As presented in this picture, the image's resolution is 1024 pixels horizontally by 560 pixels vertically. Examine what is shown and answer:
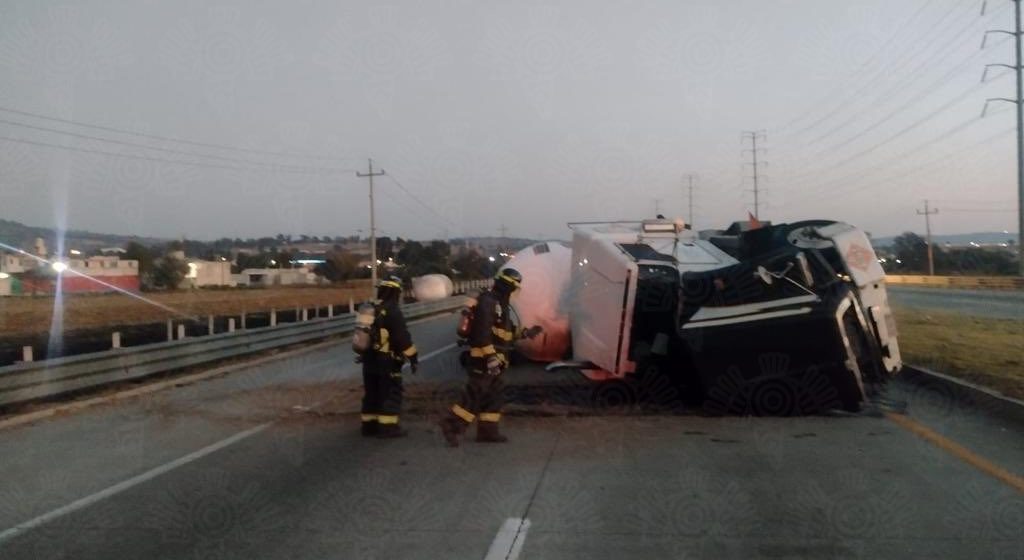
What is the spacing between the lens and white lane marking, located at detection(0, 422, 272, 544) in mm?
7254

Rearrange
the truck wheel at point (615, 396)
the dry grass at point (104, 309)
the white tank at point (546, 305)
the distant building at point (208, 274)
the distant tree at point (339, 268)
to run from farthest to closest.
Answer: the distant tree at point (339, 268), the distant building at point (208, 274), the dry grass at point (104, 309), the white tank at point (546, 305), the truck wheel at point (615, 396)

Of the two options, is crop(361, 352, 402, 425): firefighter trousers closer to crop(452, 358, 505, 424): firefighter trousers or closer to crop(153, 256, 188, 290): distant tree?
crop(452, 358, 505, 424): firefighter trousers

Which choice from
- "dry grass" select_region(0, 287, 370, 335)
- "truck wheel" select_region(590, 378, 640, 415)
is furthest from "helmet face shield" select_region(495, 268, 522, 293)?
"dry grass" select_region(0, 287, 370, 335)

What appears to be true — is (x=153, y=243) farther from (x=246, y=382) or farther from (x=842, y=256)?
(x=842, y=256)

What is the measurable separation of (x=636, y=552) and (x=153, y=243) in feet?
296

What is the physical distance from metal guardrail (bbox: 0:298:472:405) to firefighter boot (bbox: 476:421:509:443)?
20.4ft

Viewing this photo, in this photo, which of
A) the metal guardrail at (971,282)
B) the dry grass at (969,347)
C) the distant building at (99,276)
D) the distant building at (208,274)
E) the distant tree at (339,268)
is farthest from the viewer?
the distant tree at (339,268)

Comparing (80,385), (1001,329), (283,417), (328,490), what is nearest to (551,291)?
(283,417)

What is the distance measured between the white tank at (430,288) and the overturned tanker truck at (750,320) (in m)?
33.9

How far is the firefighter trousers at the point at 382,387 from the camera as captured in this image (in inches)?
428

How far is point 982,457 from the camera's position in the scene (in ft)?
30.5

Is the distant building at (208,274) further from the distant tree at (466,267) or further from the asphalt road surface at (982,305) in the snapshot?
the asphalt road surface at (982,305)

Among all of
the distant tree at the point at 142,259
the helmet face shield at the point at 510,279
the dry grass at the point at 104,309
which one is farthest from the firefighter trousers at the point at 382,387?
the distant tree at the point at 142,259

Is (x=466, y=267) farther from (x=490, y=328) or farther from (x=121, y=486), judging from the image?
(x=121, y=486)
